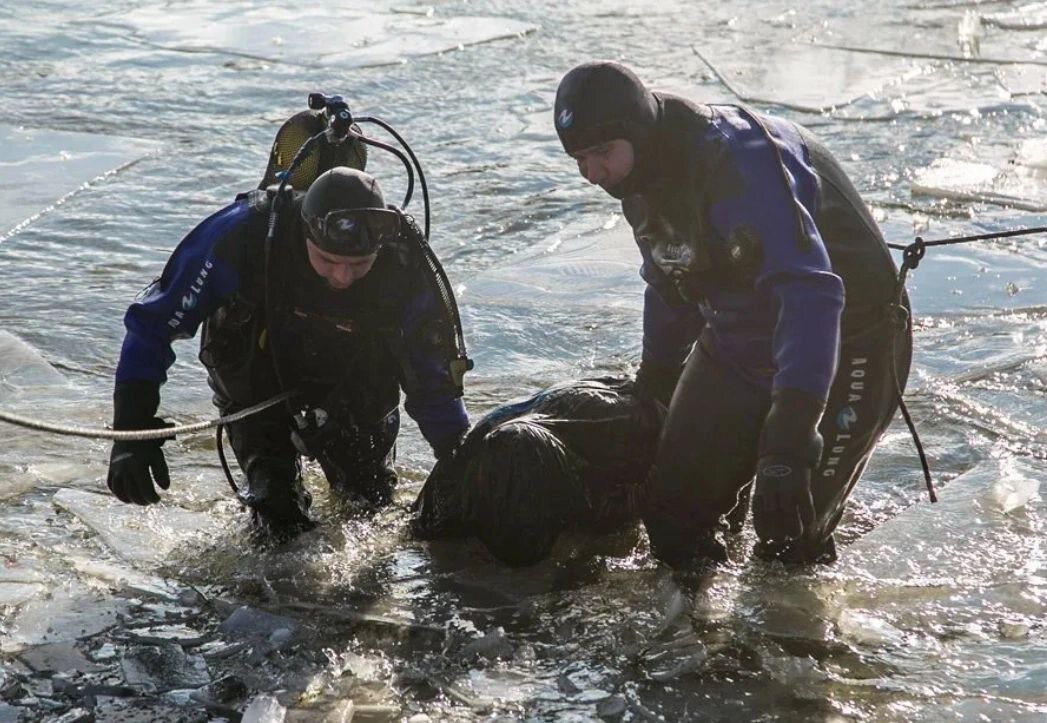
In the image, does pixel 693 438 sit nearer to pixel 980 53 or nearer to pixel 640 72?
pixel 640 72

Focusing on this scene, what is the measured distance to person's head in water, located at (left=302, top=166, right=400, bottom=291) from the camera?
424cm

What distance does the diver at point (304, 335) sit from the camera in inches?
169

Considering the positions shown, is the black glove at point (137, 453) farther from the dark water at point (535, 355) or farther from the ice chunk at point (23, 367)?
the ice chunk at point (23, 367)

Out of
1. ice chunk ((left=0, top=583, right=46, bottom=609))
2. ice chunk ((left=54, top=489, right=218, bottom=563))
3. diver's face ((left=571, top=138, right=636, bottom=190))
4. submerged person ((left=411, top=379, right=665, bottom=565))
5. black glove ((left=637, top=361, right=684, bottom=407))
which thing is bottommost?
ice chunk ((left=54, top=489, right=218, bottom=563))

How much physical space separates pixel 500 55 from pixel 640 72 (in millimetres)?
1263

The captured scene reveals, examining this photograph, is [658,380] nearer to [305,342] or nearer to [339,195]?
[305,342]

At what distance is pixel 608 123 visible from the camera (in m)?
3.89

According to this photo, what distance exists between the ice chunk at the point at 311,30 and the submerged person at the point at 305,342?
687cm

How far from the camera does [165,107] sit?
10.2 metres

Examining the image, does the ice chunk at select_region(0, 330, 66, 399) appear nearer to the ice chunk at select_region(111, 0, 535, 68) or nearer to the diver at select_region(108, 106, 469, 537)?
the diver at select_region(108, 106, 469, 537)

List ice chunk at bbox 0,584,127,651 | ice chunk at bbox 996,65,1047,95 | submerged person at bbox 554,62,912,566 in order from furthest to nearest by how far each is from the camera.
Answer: ice chunk at bbox 996,65,1047,95 → ice chunk at bbox 0,584,127,651 → submerged person at bbox 554,62,912,566

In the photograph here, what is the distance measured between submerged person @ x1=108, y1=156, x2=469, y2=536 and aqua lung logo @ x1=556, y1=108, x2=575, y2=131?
0.65 meters

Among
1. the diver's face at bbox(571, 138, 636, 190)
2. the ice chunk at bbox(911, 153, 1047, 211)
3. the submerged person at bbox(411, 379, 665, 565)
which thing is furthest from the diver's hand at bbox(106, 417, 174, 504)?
the ice chunk at bbox(911, 153, 1047, 211)

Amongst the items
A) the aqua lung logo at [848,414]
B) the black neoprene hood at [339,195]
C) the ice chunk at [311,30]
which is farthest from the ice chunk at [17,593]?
the ice chunk at [311,30]
